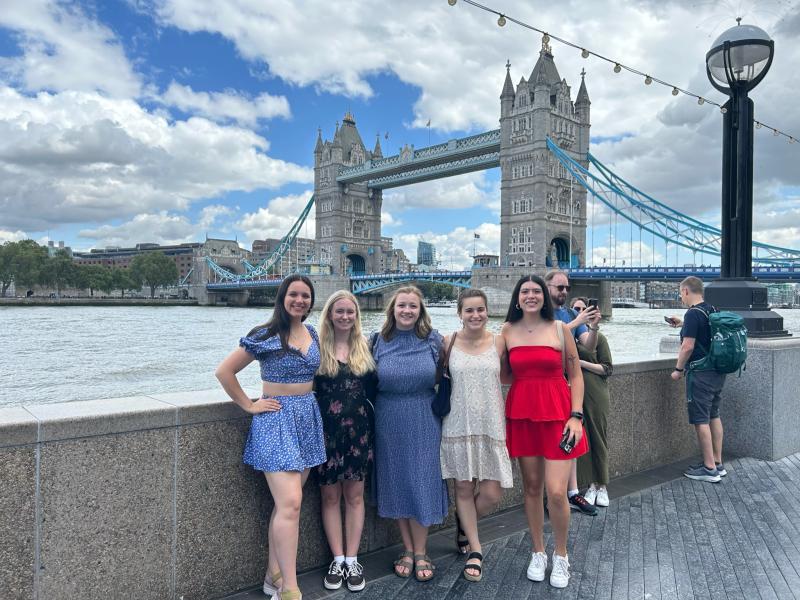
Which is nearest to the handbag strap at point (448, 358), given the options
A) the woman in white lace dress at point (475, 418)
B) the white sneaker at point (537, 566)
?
the woman in white lace dress at point (475, 418)

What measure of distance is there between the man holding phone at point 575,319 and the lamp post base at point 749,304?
186cm

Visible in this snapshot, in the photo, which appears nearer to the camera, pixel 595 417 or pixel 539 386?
pixel 539 386

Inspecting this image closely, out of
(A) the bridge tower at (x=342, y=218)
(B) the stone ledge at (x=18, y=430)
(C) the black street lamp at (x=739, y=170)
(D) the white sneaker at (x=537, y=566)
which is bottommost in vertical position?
(D) the white sneaker at (x=537, y=566)

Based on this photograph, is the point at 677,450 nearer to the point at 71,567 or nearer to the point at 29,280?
the point at 71,567

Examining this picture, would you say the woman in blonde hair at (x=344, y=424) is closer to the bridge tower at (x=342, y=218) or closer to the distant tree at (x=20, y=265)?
the distant tree at (x=20, y=265)

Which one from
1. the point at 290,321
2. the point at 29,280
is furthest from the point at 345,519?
the point at 29,280

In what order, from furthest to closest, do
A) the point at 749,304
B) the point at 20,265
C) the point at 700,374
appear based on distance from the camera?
the point at 20,265, the point at 749,304, the point at 700,374

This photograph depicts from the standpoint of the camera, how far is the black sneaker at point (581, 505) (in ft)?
11.1

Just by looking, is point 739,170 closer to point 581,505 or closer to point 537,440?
point 581,505

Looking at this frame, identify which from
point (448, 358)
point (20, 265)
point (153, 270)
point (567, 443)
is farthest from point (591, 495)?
point (153, 270)

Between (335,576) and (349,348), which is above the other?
(349,348)

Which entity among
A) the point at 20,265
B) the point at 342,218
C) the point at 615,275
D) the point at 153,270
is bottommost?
the point at 615,275

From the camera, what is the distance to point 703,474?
3.99 meters

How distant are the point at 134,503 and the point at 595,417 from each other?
2.37 meters
